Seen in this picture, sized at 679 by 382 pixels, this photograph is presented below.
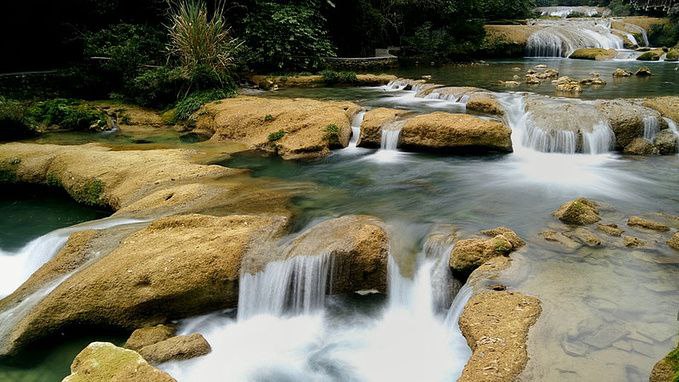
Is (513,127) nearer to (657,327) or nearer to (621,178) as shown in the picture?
(621,178)

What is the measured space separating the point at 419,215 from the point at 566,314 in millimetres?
2798

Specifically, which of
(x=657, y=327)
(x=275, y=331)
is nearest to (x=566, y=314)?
(x=657, y=327)

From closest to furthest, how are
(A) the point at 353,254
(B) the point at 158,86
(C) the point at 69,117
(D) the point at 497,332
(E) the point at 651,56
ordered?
(D) the point at 497,332 < (A) the point at 353,254 < (C) the point at 69,117 < (B) the point at 158,86 < (E) the point at 651,56

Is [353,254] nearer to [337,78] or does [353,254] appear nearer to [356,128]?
[356,128]

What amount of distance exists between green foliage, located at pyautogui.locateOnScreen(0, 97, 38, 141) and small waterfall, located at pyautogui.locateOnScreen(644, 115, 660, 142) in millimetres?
13340

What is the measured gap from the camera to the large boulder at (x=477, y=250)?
506 centimetres

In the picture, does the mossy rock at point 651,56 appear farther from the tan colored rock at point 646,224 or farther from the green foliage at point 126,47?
the green foliage at point 126,47

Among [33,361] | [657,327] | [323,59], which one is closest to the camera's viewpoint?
[657,327]

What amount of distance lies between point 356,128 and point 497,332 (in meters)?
7.56

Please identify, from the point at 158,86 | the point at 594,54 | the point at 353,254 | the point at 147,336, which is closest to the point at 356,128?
the point at 353,254

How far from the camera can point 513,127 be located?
35.1 ft

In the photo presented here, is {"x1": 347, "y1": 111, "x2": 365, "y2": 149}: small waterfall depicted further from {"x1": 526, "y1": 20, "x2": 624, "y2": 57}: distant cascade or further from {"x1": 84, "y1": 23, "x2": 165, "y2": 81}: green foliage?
{"x1": 526, "y1": 20, "x2": 624, "y2": 57}: distant cascade

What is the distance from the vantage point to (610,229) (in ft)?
18.9

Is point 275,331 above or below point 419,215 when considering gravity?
below
